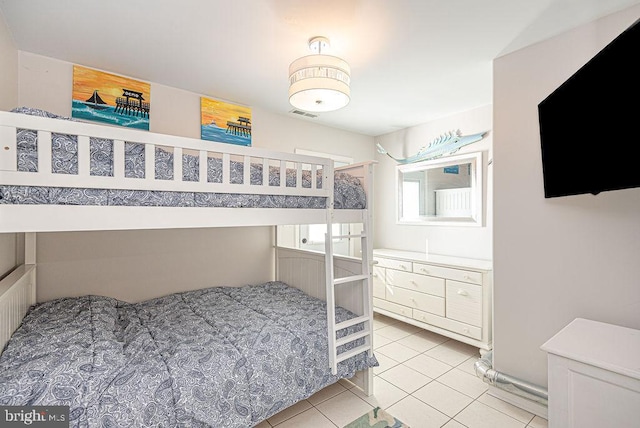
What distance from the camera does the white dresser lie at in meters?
2.72

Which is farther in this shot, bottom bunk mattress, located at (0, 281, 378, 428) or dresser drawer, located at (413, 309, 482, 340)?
dresser drawer, located at (413, 309, 482, 340)

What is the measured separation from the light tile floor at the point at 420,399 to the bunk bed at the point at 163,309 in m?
0.20

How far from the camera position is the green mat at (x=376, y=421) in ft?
6.15

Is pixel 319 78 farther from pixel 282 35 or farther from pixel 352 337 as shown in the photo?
pixel 352 337

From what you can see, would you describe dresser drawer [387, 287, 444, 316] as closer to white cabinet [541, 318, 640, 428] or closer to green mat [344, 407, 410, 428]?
green mat [344, 407, 410, 428]

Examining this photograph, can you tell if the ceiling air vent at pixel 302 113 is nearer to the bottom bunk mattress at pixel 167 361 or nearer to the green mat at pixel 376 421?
the bottom bunk mattress at pixel 167 361

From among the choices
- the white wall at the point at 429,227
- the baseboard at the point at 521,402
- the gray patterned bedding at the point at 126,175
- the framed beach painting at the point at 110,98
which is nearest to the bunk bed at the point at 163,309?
the gray patterned bedding at the point at 126,175

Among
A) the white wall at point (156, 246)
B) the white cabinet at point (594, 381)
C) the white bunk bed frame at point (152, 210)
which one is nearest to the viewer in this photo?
the white bunk bed frame at point (152, 210)

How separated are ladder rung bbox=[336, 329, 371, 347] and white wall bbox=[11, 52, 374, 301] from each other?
157cm

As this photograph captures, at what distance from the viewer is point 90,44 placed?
81.6 inches

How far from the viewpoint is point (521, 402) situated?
205 centimetres

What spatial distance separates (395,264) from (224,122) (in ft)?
8.10

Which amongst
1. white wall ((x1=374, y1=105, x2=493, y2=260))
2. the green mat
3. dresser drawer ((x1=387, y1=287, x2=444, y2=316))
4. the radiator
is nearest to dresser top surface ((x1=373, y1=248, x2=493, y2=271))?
white wall ((x1=374, y1=105, x2=493, y2=260))

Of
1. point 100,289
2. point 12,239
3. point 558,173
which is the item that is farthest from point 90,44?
point 558,173
